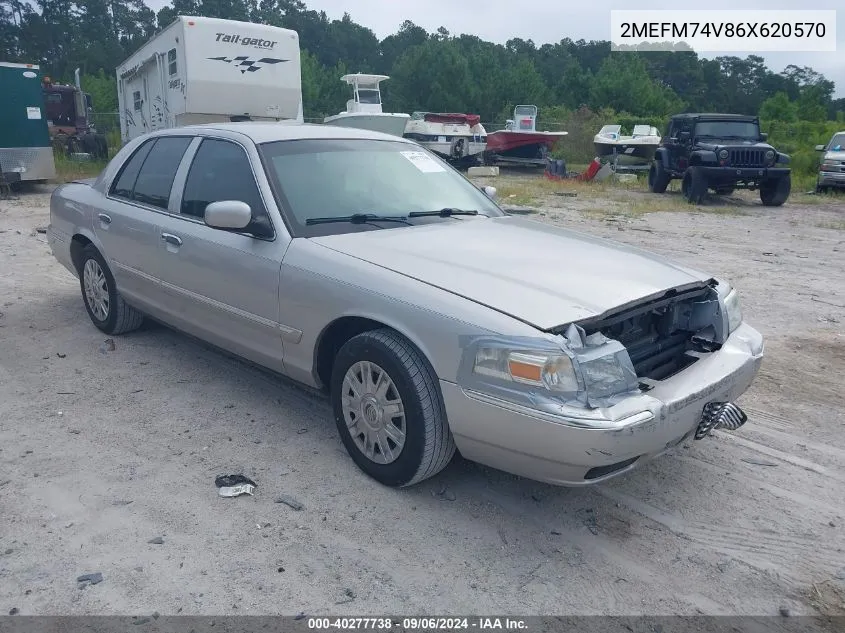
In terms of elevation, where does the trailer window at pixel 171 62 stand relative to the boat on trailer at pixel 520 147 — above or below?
above

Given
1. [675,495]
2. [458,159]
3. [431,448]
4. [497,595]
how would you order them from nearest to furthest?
[497,595]
[431,448]
[675,495]
[458,159]

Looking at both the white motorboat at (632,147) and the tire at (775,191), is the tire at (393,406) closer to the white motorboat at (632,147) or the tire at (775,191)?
the tire at (775,191)

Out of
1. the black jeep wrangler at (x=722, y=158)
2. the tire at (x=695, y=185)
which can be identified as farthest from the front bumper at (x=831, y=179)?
the tire at (x=695, y=185)

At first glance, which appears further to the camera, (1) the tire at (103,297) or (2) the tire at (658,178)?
(2) the tire at (658,178)

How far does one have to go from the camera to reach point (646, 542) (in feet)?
9.82

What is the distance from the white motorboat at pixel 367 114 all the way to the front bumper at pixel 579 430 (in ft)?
59.1

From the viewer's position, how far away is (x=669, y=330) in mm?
3439

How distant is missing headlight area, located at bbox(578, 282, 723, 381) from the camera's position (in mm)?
3203

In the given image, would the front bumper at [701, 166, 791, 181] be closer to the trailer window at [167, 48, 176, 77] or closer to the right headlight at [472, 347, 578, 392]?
the trailer window at [167, 48, 176, 77]

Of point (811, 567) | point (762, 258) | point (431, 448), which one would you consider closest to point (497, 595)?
point (431, 448)

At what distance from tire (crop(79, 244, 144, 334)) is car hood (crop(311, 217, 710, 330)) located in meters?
2.35

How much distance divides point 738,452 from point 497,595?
5.89ft

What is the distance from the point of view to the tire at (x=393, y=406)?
9.98 feet

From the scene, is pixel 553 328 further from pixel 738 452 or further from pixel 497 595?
pixel 738 452
